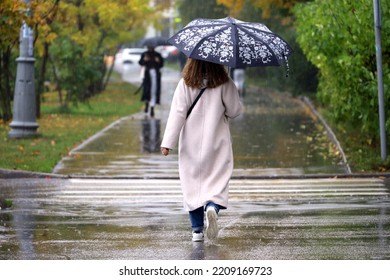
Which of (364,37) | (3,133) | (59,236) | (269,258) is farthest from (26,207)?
(3,133)

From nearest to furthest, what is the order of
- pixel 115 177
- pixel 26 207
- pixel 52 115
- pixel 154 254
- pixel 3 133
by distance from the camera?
1. pixel 154 254
2. pixel 26 207
3. pixel 115 177
4. pixel 3 133
5. pixel 52 115

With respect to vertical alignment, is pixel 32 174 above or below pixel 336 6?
below

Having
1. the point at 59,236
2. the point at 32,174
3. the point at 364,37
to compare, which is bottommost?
the point at 32,174

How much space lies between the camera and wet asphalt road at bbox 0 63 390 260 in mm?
9703

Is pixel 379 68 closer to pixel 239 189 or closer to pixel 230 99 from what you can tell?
pixel 239 189

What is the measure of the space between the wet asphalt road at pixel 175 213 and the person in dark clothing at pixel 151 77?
10.0 m

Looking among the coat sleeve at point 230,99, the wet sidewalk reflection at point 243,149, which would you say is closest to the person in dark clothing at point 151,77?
the wet sidewalk reflection at point 243,149

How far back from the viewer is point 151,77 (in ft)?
99.9

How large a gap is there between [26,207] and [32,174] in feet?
11.4

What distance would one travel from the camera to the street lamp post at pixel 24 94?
71.7ft

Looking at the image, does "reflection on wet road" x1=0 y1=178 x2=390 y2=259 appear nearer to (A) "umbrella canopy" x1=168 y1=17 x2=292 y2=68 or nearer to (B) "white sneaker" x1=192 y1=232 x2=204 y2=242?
(B) "white sneaker" x1=192 y1=232 x2=204 y2=242

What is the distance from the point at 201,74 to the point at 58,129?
15.1 m

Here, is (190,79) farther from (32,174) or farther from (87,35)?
(87,35)

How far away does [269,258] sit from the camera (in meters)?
9.19
